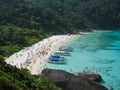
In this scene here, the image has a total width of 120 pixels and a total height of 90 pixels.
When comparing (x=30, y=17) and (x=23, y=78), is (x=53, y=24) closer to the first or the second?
(x=30, y=17)

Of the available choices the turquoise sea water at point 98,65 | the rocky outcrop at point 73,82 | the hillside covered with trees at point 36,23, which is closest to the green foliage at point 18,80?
the hillside covered with trees at point 36,23

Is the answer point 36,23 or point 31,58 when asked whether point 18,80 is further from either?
point 36,23

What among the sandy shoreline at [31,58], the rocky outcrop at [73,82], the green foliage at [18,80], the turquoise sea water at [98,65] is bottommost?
the turquoise sea water at [98,65]

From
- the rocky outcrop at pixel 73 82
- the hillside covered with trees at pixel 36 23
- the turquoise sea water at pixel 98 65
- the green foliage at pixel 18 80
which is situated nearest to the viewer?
the green foliage at pixel 18 80

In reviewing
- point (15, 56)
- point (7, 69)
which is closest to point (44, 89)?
point (7, 69)

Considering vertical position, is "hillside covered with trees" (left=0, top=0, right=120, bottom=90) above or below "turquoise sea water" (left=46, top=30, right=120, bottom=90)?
above

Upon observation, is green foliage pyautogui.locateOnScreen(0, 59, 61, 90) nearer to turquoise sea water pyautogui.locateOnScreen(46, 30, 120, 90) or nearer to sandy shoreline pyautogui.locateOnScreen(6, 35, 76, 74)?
turquoise sea water pyautogui.locateOnScreen(46, 30, 120, 90)

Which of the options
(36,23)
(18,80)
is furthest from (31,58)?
(36,23)

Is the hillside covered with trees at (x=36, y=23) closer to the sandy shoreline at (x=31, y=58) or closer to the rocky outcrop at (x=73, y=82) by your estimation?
the sandy shoreline at (x=31, y=58)

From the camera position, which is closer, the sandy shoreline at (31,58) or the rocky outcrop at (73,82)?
the rocky outcrop at (73,82)

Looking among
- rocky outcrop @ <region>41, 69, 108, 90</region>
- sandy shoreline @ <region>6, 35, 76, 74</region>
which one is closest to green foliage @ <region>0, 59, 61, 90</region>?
rocky outcrop @ <region>41, 69, 108, 90</region>
